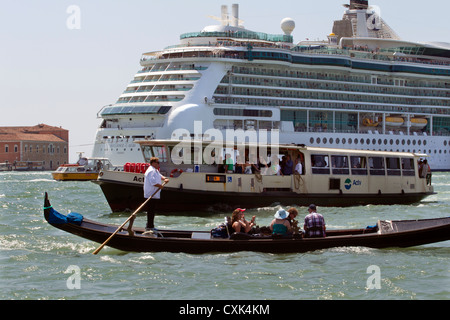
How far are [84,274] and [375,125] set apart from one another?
62638 mm

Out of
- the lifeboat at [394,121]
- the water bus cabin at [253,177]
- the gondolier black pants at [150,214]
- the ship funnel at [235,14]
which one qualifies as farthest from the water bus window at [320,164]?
the lifeboat at [394,121]

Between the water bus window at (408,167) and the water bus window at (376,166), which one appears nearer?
the water bus window at (376,166)

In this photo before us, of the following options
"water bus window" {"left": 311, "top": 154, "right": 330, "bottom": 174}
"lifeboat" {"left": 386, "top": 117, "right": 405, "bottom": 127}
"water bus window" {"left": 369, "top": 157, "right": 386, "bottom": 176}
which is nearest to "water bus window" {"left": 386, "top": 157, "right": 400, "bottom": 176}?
"water bus window" {"left": 369, "top": 157, "right": 386, "bottom": 176}

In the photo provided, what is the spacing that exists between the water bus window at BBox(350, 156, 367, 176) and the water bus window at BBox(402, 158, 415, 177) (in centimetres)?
203

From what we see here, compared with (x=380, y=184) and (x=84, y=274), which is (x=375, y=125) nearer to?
(x=380, y=184)

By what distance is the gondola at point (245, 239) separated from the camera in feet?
58.4

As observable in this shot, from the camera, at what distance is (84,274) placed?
1606cm

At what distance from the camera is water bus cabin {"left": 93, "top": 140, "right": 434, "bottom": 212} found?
26.9 metres

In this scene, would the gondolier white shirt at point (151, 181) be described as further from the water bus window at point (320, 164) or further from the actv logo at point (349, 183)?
the actv logo at point (349, 183)

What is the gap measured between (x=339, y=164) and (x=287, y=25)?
4851cm

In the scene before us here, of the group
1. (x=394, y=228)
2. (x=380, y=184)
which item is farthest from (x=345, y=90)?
(x=394, y=228)

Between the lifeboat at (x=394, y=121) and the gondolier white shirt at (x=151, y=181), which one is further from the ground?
the lifeboat at (x=394, y=121)

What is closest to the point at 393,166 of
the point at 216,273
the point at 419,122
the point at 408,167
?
the point at 408,167

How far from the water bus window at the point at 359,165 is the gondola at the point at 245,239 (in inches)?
441
